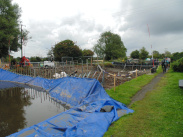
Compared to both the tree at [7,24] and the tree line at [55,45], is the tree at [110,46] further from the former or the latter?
the tree at [7,24]

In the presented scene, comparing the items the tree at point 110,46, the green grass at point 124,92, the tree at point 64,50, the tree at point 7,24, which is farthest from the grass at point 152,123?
the tree at point 110,46

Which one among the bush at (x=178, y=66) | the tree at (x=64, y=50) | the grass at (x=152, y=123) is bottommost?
the grass at (x=152, y=123)

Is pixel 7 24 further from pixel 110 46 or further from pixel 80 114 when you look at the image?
pixel 110 46

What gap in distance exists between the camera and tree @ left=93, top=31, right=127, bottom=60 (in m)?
58.5

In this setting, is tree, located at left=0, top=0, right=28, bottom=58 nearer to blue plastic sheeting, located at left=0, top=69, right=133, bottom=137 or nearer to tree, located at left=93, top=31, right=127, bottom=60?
blue plastic sheeting, located at left=0, top=69, right=133, bottom=137

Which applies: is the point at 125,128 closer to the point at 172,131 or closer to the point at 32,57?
the point at 172,131

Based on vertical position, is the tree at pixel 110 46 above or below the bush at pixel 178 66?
above

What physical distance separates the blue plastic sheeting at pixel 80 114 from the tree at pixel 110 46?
50077mm

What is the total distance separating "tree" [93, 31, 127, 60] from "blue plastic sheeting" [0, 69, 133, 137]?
50.1 m

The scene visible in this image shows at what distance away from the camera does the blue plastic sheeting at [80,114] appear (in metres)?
4.05

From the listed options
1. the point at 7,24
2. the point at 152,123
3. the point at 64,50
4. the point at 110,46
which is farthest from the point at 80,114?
the point at 110,46

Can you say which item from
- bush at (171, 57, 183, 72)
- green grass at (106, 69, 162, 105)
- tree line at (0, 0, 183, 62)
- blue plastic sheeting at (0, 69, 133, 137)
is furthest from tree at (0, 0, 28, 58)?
bush at (171, 57, 183, 72)

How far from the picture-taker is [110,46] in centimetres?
6041

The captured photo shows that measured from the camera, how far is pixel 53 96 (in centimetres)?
1027
